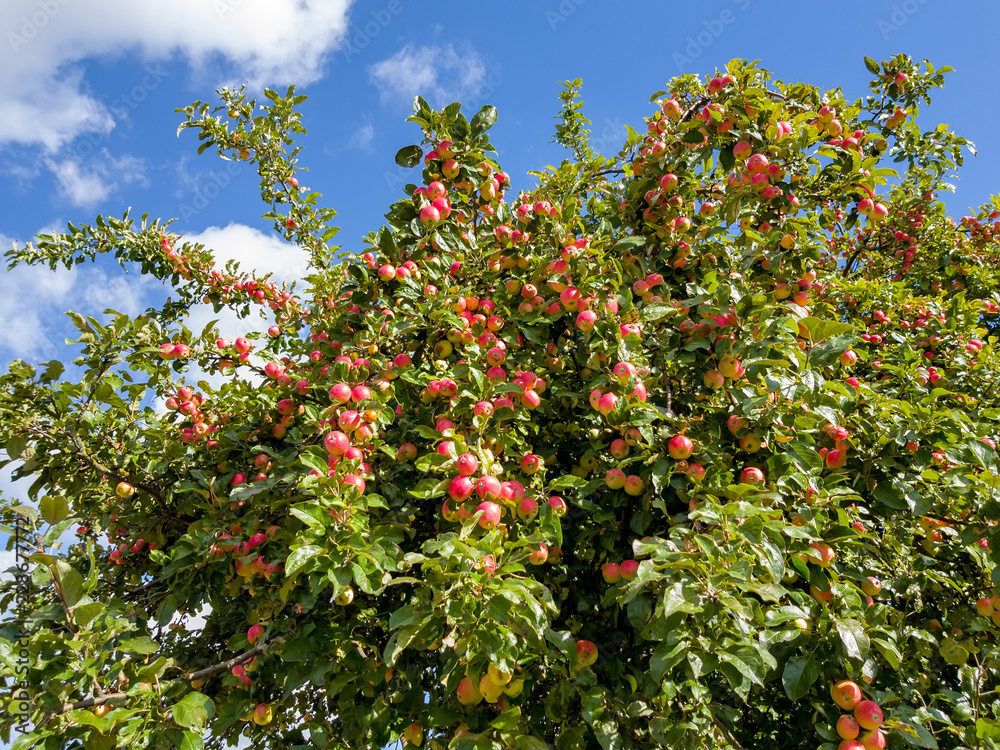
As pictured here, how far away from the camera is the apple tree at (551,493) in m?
1.76

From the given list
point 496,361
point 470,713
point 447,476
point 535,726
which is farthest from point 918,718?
point 496,361

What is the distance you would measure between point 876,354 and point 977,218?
3457 millimetres

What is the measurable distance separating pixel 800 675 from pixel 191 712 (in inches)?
75.0

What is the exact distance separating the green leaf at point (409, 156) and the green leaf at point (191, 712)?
2.32m

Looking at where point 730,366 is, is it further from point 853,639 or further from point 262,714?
point 262,714

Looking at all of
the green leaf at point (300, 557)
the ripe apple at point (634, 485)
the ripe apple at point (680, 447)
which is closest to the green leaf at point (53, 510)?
the green leaf at point (300, 557)

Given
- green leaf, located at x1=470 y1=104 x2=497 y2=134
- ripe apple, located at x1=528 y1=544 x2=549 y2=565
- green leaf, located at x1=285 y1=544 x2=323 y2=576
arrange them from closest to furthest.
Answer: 1. green leaf, located at x1=285 y1=544 x2=323 y2=576
2. ripe apple, located at x1=528 y1=544 x2=549 y2=565
3. green leaf, located at x1=470 y1=104 x2=497 y2=134

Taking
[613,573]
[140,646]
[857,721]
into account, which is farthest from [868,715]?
[140,646]

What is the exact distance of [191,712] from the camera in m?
1.79

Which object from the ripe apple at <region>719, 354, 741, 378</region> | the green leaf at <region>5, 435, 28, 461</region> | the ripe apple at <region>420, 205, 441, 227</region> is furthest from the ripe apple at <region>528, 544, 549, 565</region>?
the green leaf at <region>5, 435, 28, 461</region>

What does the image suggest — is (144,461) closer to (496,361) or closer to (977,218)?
(496,361)

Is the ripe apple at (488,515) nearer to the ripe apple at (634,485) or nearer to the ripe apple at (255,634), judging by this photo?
the ripe apple at (634,485)

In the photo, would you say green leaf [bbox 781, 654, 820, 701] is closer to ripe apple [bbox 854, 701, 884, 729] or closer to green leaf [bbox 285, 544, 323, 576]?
ripe apple [bbox 854, 701, 884, 729]

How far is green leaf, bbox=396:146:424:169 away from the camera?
280 cm
